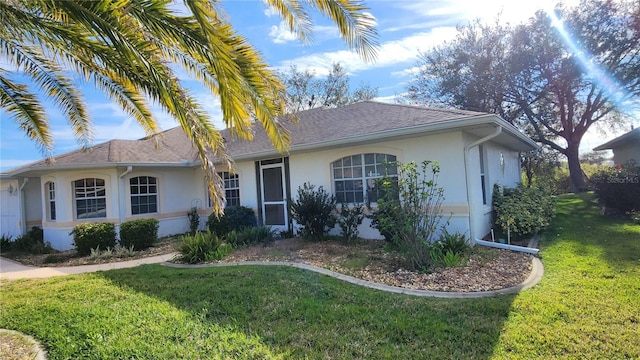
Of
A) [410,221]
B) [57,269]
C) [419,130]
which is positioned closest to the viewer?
[410,221]

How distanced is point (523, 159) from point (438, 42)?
39.4ft

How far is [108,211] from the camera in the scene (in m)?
12.3

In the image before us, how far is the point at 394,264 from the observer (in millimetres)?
6887

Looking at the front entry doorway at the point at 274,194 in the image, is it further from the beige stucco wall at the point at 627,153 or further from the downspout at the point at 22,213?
the beige stucco wall at the point at 627,153

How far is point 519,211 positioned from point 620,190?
228 inches

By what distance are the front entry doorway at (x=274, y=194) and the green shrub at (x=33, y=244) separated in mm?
7483

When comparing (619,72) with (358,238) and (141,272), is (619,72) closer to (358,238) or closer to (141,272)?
(358,238)

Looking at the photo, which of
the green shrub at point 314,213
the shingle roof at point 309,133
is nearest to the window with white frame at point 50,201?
the shingle roof at point 309,133

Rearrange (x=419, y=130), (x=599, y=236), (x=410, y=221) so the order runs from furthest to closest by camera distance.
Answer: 1. (x=599, y=236)
2. (x=419, y=130)
3. (x=410, y=221)

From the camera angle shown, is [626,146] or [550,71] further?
[626,146]

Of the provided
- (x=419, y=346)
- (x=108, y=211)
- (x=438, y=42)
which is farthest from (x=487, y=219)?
(x=438, y=42)

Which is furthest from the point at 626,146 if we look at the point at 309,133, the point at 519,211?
the point at 309,133

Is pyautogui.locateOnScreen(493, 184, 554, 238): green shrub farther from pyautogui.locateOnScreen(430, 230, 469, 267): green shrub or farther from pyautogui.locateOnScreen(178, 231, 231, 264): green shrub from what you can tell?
pyautogui.locateOnScreen(178, 231, 231, 264): green shrub

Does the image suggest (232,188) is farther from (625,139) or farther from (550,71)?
(625,139)
